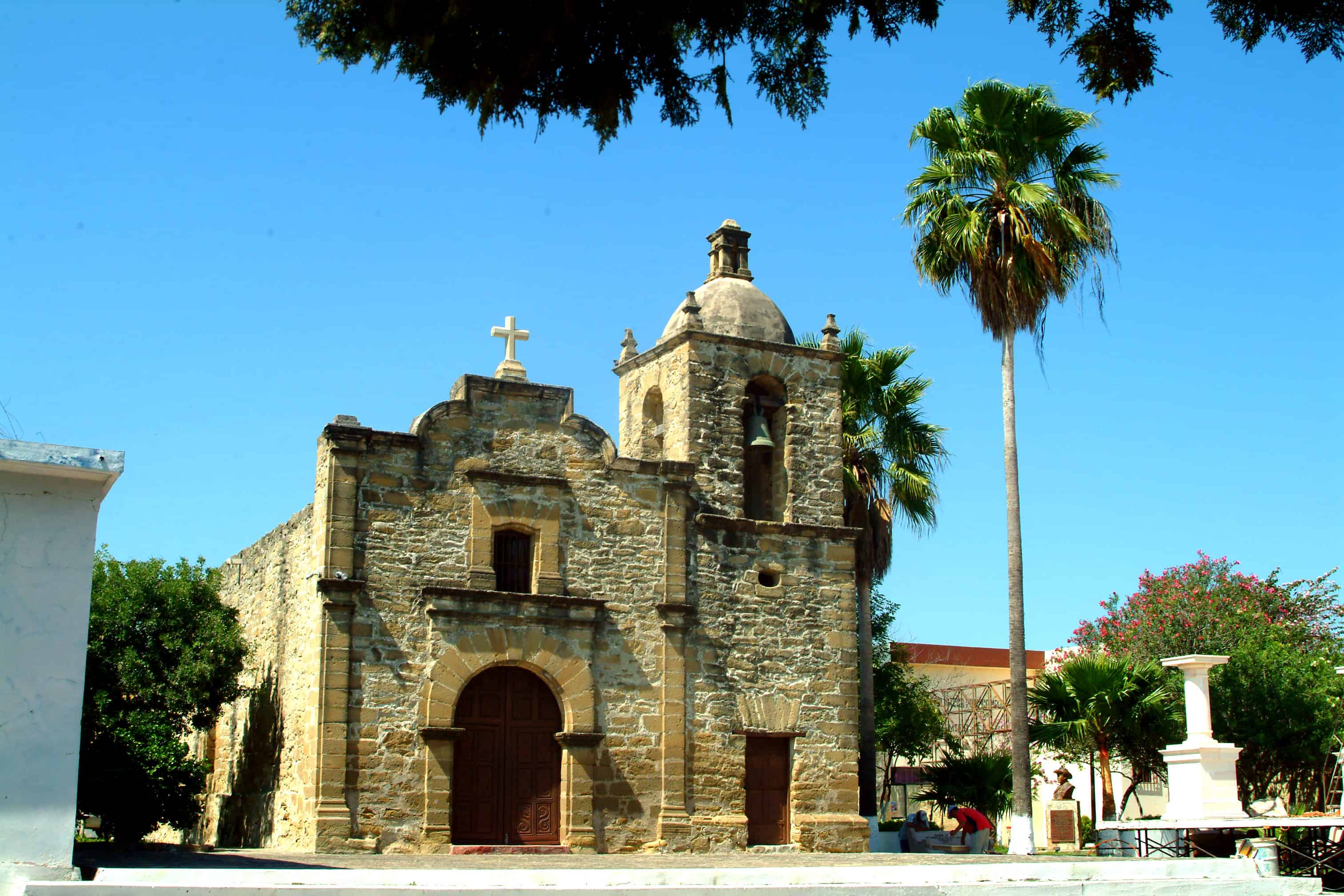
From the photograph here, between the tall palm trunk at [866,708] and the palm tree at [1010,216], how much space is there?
10.2ft

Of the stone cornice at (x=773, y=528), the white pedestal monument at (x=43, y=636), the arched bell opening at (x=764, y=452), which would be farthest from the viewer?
the arched bell opening at (x=764, y=452)

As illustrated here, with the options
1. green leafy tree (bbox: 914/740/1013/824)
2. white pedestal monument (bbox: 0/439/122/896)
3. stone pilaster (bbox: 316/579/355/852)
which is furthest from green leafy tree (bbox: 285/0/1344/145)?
green leafy tree (bbox: 914/740/1013/824)

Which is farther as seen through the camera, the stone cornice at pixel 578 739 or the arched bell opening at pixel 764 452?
the arched bell opening at pixel 764 452

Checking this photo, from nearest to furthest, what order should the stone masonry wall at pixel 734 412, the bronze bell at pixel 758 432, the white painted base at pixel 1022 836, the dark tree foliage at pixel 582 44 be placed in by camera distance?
the dark tree foliage at pixel 582 44 < the white painted base at pixel 1022 836 < the stone masonry wall at pixel 734 412 < the bronze bell at pixel 758 432

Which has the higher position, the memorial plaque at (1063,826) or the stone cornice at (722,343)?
the stone cornice at (722,343)

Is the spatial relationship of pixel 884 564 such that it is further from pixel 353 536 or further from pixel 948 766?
pixel 353 536

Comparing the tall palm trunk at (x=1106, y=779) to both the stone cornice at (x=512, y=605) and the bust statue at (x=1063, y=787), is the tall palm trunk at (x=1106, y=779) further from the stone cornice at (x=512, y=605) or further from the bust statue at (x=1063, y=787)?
the stone cornice at (x=512, y=605)

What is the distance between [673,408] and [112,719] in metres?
8.97

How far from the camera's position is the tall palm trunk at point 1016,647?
20.5 meters

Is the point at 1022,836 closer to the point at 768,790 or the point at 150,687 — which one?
the point at 768,790

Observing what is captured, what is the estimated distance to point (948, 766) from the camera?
24.3m

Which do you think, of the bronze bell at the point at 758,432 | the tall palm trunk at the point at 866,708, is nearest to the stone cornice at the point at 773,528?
the bronze bell at the point at 758,432

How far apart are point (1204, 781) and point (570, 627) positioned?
27.3 ft

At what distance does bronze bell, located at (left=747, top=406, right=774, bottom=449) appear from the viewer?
2117 centimetres
